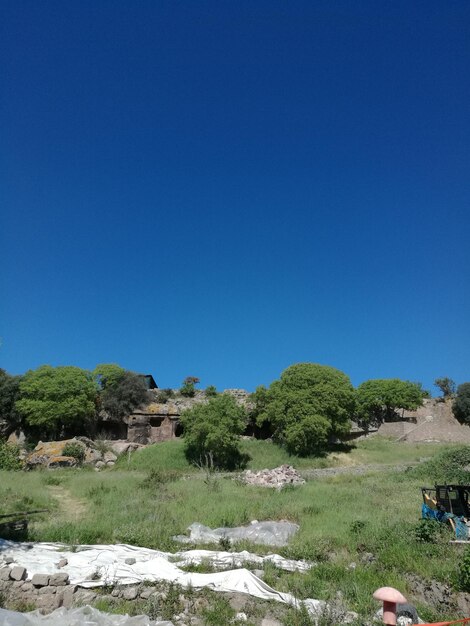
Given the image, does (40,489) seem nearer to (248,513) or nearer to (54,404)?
(248,513)

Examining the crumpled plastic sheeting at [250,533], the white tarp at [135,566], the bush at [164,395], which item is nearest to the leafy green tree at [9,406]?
the bush at [164,395]

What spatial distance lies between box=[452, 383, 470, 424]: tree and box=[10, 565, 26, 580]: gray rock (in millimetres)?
50594

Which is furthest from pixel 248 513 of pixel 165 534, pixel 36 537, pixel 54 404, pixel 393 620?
pixel 54 404

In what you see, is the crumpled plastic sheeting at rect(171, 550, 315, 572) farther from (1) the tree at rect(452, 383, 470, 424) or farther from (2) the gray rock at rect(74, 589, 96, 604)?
(1) the tree at rect(452, 383, 470, 424)

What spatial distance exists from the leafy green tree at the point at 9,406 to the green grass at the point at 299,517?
18290 mm

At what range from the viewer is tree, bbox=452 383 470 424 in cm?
4769

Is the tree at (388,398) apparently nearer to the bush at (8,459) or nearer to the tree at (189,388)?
the tree at (189,388)

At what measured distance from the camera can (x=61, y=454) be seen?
26.9 m

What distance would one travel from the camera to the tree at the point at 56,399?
35719mm

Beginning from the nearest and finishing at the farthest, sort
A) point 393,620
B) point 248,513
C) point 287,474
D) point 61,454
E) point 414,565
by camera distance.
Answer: point 393,620, point 414,565, point 248,513, point 287,474, point 61,454

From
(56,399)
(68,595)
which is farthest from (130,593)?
(56,399)

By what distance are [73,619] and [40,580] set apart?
212 cm

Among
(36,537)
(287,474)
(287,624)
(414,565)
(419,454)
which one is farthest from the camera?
(419,454)

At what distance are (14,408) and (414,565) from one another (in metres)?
38.2
